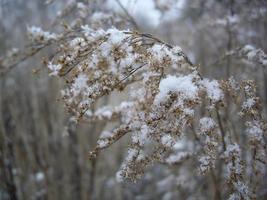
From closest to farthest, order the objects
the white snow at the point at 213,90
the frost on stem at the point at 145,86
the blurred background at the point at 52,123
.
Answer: the frost on stem at the point at 145,86
the white snow at the point at 213,90
the blurred background at the point at 52,123

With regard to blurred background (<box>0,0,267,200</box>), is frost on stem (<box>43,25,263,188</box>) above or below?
below

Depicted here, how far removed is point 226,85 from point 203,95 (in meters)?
0.12

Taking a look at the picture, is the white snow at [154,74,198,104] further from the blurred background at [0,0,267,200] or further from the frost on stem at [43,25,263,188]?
the blurred background at [0,0,267,200]

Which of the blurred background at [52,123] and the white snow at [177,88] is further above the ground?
the blurred background at [52,123]

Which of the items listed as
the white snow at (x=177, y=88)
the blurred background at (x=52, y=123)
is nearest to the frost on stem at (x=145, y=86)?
the white snow at (x=177, y=88)

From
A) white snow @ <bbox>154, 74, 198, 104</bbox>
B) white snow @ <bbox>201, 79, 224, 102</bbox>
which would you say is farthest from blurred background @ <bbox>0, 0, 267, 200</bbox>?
white snow @ <bbox>154, 74, 198, 104</bbox>

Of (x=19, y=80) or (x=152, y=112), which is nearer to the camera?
(x=152, y=112)

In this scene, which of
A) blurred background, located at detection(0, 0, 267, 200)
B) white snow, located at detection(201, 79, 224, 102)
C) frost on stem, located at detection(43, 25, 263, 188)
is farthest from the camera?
blurred background, located at detection(0, 0, 267, 200)

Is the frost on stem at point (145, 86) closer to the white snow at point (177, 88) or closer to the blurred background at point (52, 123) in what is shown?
the white snow at point (177, 88)

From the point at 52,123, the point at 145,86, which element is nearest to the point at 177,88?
the point at 145,86

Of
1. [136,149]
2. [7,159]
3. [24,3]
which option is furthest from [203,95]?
[24,3]

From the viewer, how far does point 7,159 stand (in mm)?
4695

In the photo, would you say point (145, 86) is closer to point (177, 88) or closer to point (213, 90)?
point (177, 88)

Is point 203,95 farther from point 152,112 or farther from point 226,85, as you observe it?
point 152,112
